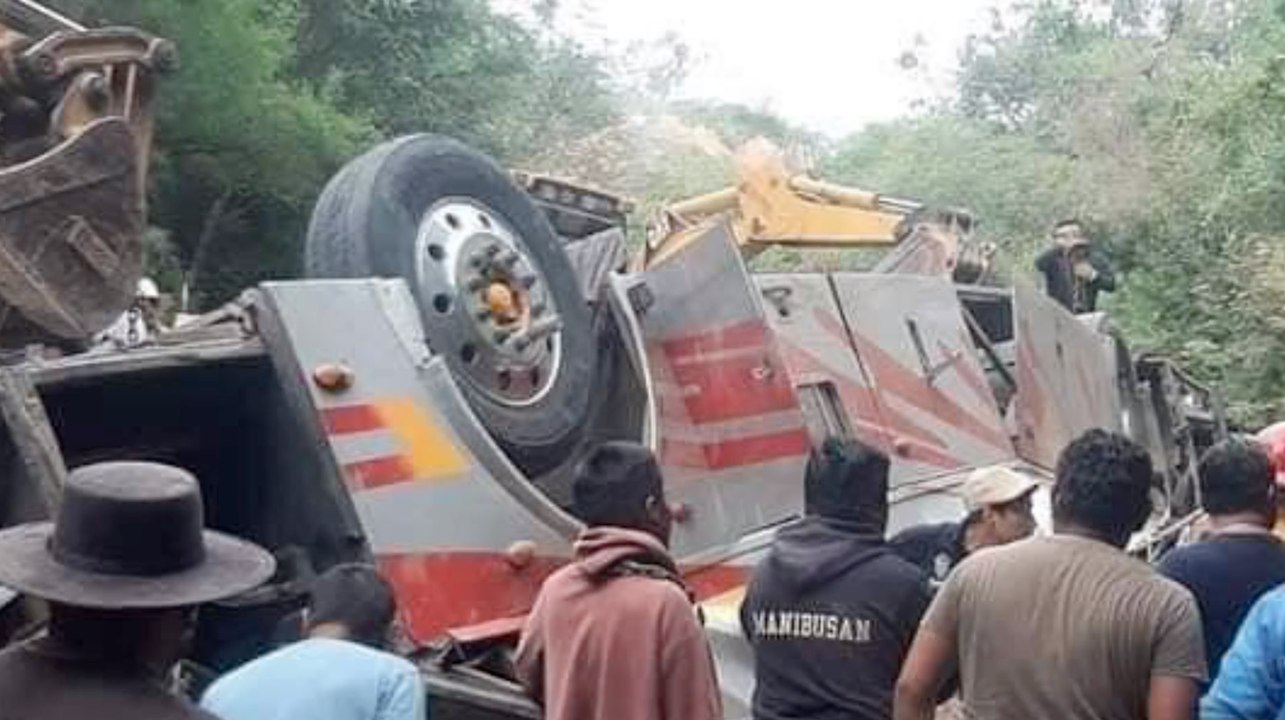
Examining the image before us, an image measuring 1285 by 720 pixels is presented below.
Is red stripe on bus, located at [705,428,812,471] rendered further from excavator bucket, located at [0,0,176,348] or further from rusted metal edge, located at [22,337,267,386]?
excavator bucket, located at [0,0,176,348]

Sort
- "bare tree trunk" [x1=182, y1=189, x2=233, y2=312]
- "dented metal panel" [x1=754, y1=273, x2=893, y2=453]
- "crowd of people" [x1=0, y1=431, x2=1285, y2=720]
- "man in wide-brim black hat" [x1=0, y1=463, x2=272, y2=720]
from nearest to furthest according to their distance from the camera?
1. "man in wide-brim black hat" [x1=0, y1=463, x2=272, y2=720]
2. "crowd of people" [x1=0, y1=431, x2=1285, y2=720]
3. "dented metal panel" [x1=754, y1=273, x2=893, y2=453]
4. "bare tree trunk" [x1=182, y1=189, x2=233, y2=312]

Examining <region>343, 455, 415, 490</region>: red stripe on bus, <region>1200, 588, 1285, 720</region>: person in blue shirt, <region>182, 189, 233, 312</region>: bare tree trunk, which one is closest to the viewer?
<region>1200, 588, 1285, 720</region>: person in blue shirt

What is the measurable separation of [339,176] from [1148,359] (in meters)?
5.10

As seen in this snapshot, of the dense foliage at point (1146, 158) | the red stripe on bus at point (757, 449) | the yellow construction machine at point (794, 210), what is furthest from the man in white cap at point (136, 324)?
the dense foliage at point (1146, 158)

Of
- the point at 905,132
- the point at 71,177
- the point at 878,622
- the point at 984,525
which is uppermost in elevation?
the point at 71,177

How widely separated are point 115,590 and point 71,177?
107 inches

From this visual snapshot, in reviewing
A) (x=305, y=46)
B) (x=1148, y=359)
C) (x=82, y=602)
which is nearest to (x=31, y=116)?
(x=82, y=602)

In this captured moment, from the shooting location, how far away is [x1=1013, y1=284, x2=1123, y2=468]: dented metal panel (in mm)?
7664

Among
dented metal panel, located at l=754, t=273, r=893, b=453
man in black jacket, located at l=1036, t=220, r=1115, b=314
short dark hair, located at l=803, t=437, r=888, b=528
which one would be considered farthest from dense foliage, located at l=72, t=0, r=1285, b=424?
short dark hair, located at l=803, t=437, r=888, b=528

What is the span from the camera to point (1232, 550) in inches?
163

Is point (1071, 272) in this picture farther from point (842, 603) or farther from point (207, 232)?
point (842, 603)

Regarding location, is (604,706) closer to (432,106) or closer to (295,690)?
(295,690)

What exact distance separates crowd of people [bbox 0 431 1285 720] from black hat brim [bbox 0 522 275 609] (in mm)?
1009

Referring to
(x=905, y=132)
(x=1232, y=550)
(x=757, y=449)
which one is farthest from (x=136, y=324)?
(x=905, y=132)
